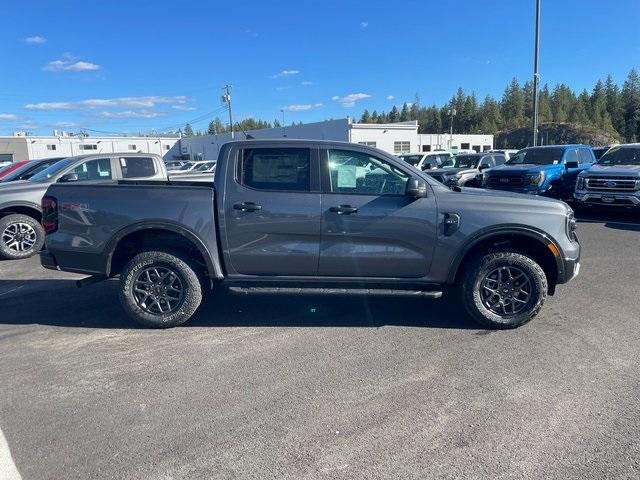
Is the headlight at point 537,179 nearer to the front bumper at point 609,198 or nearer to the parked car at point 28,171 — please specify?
the front bumper at point 609,198

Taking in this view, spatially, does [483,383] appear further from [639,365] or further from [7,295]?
[7,295]

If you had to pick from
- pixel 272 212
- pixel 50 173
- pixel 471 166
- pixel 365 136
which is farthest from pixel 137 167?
pixel 365 136

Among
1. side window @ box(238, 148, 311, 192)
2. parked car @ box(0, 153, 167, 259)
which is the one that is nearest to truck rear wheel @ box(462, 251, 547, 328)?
side window @ box(238, 148, 311, 192)

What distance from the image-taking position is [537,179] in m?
13.1

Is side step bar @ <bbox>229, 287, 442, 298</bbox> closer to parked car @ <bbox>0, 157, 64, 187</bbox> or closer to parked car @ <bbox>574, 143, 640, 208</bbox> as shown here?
parked car @ <bbox>0, 157, 64, 187</bbox>

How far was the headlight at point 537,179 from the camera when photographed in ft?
43.1

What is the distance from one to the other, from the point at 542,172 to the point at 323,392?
11586mm

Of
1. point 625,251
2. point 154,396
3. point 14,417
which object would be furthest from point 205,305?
point 625,251

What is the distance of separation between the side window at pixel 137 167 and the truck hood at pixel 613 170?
10.5m

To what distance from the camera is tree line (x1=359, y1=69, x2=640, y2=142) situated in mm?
100688

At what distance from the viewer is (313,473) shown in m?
2.76

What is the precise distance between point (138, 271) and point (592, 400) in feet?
13.7

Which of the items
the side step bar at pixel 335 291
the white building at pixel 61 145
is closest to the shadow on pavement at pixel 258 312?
the side step bar at pixel 335 291

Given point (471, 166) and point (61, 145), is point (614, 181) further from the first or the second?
point (61, 145)
